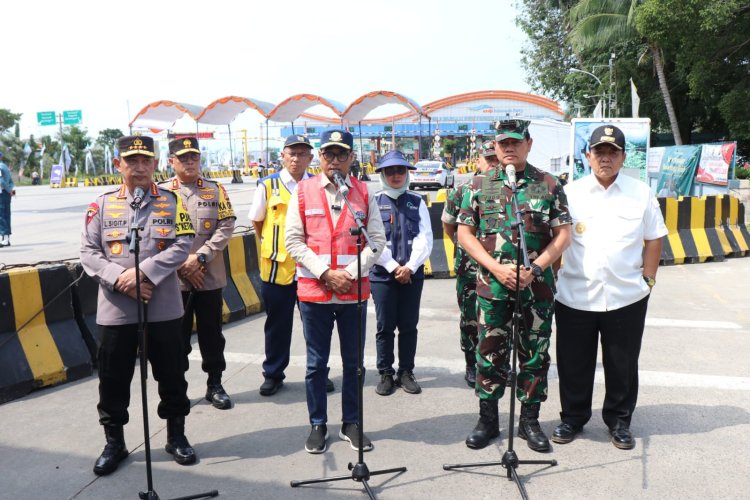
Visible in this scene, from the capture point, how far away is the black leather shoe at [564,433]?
13.7ft

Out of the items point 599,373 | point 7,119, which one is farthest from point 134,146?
point 7,119

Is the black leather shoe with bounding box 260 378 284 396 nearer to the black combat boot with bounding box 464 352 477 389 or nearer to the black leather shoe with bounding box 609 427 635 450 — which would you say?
the black combat boot with bounding box 464 352 477 389

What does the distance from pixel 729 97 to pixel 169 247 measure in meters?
25.9

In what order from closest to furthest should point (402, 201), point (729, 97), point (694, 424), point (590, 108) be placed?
point (694, 424), point (402, 201), point (729, 97), point (590, 108)

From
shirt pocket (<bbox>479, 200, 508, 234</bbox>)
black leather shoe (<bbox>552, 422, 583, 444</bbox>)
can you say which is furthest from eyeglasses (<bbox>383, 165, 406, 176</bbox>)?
black leather shoe (<bbox>552, 422, 583, 444</bbox>)

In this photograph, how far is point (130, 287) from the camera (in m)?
3.68

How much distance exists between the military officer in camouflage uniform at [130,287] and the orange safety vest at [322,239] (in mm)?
758

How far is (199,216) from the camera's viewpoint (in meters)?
4.82

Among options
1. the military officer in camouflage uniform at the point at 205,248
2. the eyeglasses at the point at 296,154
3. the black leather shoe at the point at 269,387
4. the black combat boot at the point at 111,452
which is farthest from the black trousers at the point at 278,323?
the black combat boot at the point at 111,452

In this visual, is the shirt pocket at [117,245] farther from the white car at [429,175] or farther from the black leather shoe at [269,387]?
the white car at [429,175]

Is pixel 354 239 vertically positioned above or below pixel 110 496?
above

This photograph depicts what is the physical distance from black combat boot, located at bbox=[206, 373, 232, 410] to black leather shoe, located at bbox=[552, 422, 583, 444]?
2.38 metres

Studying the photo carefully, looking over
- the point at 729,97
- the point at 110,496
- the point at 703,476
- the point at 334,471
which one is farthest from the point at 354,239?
the point at 729,97

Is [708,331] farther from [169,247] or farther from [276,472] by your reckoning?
[169,247]
